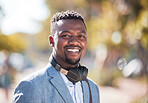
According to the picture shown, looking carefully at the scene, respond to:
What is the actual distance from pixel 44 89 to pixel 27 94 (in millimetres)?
150

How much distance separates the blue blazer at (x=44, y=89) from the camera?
6.74 ft

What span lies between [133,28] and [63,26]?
9546mm

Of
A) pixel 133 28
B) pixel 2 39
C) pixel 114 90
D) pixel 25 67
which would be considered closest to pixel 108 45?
pixel 114 90

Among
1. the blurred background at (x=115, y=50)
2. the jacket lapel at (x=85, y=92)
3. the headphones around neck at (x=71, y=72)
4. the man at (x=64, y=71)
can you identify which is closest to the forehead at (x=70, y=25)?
the man at (x=64, y=71)

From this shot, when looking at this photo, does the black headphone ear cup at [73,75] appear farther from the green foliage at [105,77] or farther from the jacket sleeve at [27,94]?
the green foliage at [105,77]

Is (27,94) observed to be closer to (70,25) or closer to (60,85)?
(60,85)

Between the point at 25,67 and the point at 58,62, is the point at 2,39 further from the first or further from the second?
the point at 25,67

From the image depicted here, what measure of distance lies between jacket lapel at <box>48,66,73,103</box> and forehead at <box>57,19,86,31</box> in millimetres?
399

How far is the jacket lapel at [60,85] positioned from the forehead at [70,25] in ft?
1.31

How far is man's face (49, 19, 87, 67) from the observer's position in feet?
7.39

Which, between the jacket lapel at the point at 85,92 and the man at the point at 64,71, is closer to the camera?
the man at the point at 64,71

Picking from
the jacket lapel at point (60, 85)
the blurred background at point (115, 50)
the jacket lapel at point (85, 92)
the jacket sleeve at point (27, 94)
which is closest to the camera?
the jacket sleeve at point (27, 94)

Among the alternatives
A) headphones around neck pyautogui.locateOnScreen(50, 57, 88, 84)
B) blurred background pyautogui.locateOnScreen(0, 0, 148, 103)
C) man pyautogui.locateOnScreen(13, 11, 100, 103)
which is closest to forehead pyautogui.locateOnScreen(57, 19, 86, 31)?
man pyautogui.locateOnScreen(13, 11, 100, 103)

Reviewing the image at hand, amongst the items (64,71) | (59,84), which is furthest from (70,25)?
(59,84)
